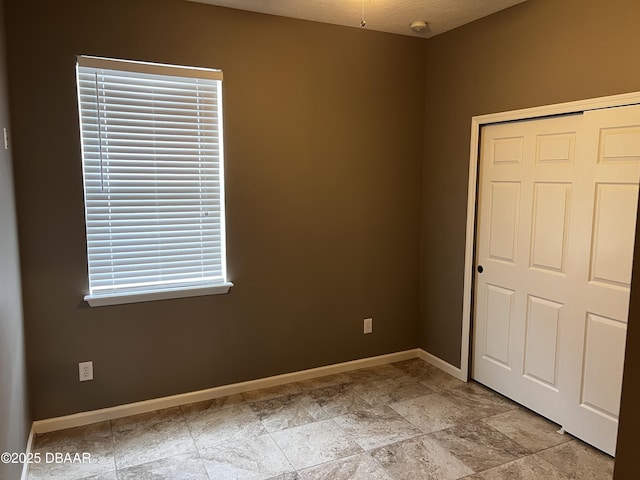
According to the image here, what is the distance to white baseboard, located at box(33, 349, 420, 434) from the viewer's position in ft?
9.28

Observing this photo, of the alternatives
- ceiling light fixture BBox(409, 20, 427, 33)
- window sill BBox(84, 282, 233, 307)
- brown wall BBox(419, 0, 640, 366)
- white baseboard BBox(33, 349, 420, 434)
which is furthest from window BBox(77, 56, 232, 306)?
brown wall BBox(419, 0, 640, 366)

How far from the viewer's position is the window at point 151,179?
2.79 m

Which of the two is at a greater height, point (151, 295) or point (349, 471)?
point (151, 295)

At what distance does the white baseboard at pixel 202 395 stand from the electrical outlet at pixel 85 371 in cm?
22

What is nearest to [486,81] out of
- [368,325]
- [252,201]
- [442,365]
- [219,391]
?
[252,201]

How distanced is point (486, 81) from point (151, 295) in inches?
106

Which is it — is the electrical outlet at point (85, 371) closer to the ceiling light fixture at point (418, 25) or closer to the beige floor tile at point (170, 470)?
the beige floor tile at point (170, 470)

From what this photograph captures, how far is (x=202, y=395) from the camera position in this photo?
3.20 m

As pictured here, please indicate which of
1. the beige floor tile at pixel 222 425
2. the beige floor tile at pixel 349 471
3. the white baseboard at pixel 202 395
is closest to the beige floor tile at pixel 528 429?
the beige floor tile at pixel 349 471

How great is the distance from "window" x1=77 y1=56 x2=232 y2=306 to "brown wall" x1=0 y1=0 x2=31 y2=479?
0.42 meters

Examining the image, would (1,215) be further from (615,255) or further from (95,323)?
(615,255)

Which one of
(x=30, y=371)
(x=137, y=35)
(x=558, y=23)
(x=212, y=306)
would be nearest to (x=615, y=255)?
(x=558, y=23)

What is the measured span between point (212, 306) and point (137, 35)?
1.78 m

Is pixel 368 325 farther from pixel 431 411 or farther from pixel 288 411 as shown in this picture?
pixel 288 411
